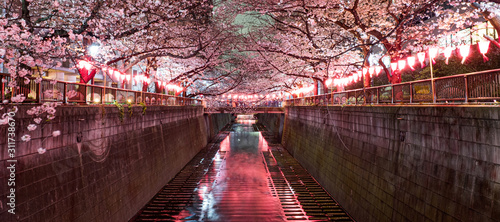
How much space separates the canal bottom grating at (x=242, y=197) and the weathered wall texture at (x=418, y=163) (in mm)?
1658

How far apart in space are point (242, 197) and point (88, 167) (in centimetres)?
856

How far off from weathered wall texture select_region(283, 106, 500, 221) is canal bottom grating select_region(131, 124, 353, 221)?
5.44 ft

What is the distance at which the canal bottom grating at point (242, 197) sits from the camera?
12630mm

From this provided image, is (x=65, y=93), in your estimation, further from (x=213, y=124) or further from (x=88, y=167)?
(x=213, y=124)

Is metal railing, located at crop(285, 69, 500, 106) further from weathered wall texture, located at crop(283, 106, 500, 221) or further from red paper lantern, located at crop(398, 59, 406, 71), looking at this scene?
red paper lantern, located at crop(398, 59, 406, 71)

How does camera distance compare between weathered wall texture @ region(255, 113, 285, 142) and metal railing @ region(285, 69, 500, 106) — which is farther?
weathered wall texture @ region(255, 113, 285, 142)

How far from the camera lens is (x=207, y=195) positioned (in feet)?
51.3

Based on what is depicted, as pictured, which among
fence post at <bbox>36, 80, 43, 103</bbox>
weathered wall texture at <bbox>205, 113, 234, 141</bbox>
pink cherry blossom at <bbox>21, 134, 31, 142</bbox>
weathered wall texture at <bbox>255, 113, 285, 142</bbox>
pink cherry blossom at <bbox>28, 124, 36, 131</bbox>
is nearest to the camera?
pink cherry blossom at <bbox>21, 134, 31, 142</bbox>

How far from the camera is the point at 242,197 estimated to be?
15.4 meters

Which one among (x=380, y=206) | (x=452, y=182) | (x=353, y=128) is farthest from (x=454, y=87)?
(x=353, y=128)

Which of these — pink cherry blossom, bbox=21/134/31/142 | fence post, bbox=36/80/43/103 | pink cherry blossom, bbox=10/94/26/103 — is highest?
fence post, bbox=36/80/43/103

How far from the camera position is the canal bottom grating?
41.4ft

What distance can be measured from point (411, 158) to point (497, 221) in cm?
320

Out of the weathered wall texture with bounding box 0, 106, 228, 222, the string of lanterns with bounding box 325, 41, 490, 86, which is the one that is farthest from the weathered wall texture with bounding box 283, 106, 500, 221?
the weathered wall texture with bounding box 0, 106, 228, 222
